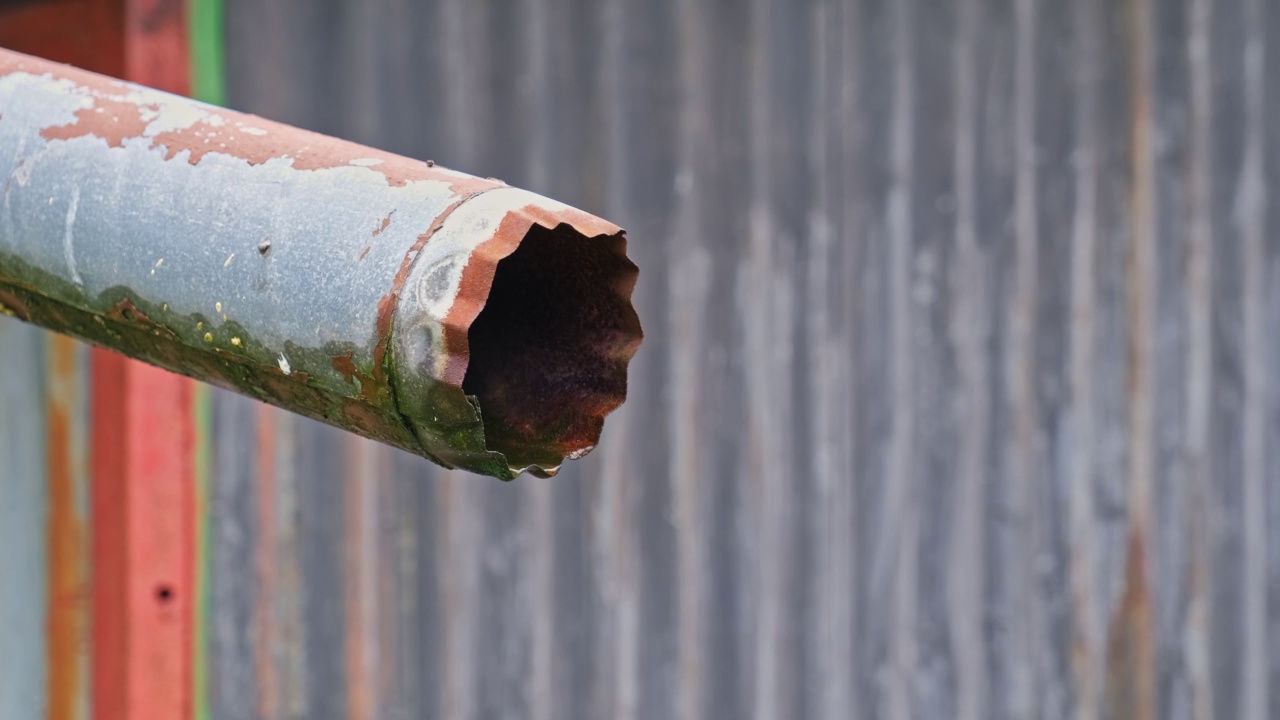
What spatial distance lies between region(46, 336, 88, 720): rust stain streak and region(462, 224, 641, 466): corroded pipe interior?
198 centimetres

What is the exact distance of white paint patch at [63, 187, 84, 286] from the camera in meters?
0.74

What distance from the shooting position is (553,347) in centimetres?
77

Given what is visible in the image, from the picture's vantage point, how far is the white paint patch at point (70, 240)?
2.44ft

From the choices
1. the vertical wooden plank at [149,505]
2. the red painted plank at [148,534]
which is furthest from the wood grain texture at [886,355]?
the red painted plank at [148,534]

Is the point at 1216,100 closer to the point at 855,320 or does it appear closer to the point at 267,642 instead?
the point at 855,320

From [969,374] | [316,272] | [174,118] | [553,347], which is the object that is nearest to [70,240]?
[174,118]

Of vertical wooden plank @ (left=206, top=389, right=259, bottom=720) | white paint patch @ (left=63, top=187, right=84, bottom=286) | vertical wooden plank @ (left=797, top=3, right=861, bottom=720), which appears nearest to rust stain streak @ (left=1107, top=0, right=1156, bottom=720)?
vertical wooden plank @ (left=797, top=3, right=861, bottom=720)

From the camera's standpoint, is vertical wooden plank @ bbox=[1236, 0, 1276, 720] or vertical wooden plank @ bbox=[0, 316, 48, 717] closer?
vertical wooden plank @ bbox=[1236, 0, 1276, 720]

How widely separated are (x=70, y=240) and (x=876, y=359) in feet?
5.38

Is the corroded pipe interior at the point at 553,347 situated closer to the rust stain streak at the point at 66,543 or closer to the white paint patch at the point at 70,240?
the white paint patch at the point at 70,240

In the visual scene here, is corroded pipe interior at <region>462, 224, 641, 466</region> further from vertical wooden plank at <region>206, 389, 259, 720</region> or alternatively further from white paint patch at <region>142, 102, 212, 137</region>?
vertical wooden plank at <region>206, 389, 259, 720</region>

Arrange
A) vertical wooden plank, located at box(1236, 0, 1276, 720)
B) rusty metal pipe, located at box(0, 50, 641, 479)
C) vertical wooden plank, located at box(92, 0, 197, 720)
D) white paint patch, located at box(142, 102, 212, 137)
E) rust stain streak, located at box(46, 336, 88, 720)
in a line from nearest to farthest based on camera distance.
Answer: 1. rusty metal pipe, located at box(0, 50, 641, 479)
2. white paint patch, located at box(142, 102, 212, 137)
3. vertical wooden plank, located at box(1236, 0, 1276, 720)
4. vertical wooden plank, located at box(92, 0, 197, 720)
5. rust stain streak, located at box(46, 336, 88, 720)

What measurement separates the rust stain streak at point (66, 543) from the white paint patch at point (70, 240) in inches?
72.9

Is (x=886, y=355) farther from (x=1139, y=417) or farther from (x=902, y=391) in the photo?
(x=1139, y=417)
